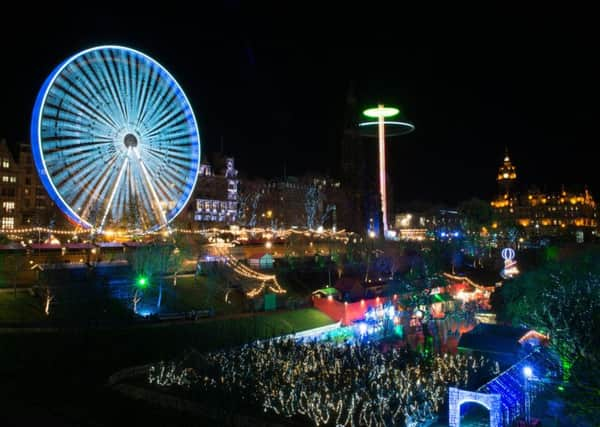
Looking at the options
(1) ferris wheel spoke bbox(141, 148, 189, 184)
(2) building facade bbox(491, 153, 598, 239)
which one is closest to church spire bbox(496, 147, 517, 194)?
(2) building facade bbox(491, 153, 598, 239)

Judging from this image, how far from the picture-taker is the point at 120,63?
100ft

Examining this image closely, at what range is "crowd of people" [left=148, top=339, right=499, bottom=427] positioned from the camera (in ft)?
44.9

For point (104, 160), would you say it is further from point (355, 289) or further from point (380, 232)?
point (380, 232)

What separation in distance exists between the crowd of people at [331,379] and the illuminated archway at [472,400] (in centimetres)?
83

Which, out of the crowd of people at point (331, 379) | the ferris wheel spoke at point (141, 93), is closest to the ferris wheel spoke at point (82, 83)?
the ferris wheel spoke at point (141, 93)

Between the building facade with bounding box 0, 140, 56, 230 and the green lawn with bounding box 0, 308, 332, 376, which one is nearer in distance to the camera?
the green lawn with bounding box 0, 308, 332, 376

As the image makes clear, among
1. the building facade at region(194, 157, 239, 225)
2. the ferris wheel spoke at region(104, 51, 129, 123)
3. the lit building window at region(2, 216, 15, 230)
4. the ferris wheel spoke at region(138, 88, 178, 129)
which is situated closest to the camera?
the ferris wheel spoke at region(104, 51, 129, 123)

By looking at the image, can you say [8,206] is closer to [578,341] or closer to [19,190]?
[19,190]

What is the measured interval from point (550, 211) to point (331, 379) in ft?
349

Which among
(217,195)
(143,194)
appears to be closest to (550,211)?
(217,195)

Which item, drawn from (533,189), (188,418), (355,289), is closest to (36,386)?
(188,418)

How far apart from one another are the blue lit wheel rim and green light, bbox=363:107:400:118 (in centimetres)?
2580

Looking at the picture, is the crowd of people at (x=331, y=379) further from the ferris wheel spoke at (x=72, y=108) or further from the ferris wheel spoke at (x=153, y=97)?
the ferris wheel spoke at (x=153, y=97)

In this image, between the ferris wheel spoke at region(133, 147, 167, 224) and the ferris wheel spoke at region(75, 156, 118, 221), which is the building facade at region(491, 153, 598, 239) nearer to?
the ferris wheel spoke at region(133, 147, 167, 224)
